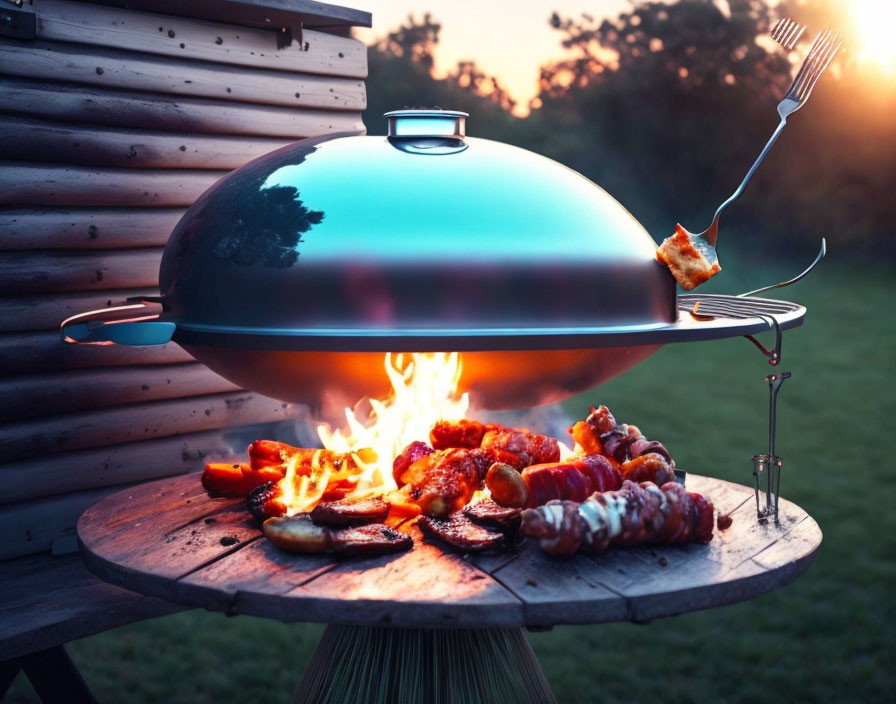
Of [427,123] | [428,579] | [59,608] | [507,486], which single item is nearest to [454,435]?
[507,486]

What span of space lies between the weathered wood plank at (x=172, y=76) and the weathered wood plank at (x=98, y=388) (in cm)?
103

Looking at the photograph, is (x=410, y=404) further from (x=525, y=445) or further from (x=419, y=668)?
(x=419, y=668)

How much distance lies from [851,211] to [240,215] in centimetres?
1142

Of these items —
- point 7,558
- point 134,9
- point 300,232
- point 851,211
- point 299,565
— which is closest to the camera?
point 299,565

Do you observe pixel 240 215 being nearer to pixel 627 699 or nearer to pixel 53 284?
pixel 53 284

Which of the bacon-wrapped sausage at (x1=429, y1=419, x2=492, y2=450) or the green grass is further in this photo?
the green grass

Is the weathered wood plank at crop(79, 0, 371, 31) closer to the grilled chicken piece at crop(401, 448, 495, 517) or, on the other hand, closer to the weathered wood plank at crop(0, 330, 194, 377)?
the weathered wood plank at crop(0, 330, 194, 377)

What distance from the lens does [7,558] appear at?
3.16 metres

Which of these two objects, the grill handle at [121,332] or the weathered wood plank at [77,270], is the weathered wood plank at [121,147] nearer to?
the weathered wood plank at [77,270]

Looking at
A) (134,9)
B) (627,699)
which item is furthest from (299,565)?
(627,699)

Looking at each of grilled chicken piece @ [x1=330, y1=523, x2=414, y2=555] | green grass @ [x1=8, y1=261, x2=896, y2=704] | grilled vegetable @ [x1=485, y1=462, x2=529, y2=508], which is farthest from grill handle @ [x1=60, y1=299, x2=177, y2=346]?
green grass @ [x1=8, y1=261, x2=896, y2=704]

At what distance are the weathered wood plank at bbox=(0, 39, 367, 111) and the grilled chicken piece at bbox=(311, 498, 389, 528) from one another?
6.23ft

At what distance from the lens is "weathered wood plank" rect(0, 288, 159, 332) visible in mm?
3127

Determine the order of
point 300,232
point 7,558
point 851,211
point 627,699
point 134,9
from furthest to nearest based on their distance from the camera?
point 851,211
point 627,699
point 134,9
point 7,558
point 300,232
